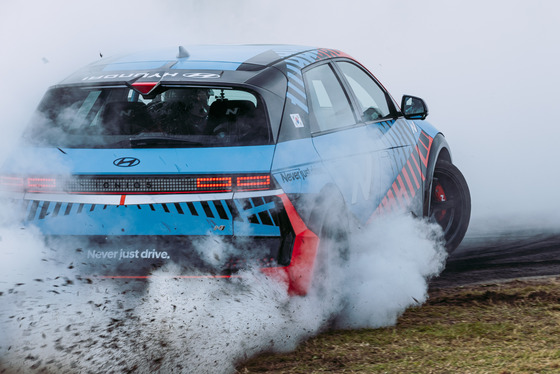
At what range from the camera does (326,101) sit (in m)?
5.67

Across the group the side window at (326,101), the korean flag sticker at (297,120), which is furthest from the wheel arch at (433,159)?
the korean flag sticker at (297,120)

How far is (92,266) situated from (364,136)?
83.3 inches

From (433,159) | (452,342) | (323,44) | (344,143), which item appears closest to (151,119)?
(344,143)

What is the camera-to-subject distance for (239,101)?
4.83 metres

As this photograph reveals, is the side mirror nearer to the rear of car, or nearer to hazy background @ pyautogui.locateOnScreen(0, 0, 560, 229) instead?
the rear of car

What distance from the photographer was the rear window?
4.62 metres

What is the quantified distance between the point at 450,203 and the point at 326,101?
204 centimetres

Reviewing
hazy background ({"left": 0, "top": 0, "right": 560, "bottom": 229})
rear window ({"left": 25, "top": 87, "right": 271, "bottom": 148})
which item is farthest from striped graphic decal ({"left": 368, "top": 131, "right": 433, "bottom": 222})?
hazy background ({"left": 0, "top": 0, "right": 560, "bottom": 229})

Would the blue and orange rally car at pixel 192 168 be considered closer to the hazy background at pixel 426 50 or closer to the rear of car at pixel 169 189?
the rear of car at pixel 169 189

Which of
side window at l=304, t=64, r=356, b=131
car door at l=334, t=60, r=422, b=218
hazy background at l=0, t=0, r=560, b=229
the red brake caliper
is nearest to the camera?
side window at l=304, t=64, r=356, b=131

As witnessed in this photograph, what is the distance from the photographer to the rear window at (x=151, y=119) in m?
4.62

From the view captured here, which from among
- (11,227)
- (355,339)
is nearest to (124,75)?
(11,227)

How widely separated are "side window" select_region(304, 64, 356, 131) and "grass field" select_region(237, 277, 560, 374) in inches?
48.0

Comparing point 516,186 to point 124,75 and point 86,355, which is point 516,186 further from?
point 86,355
